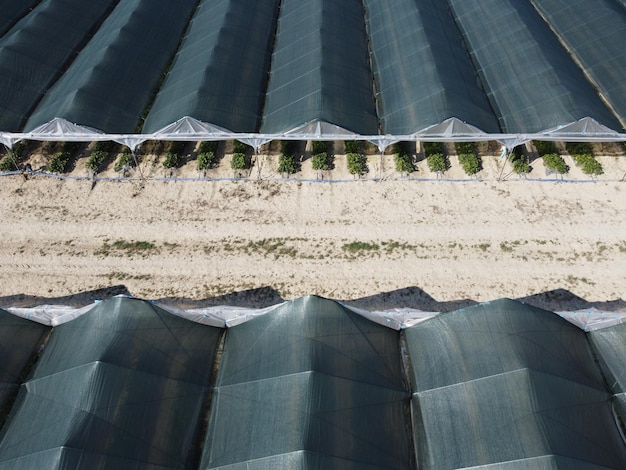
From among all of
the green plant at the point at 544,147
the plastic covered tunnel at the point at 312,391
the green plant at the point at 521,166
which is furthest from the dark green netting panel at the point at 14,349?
the green plant at the point at 544,147

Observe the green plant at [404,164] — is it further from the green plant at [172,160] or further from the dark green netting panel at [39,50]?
the dark green netting panel at [39,50]

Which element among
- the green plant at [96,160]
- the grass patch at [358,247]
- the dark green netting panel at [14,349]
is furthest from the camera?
the green plant at [96,160]

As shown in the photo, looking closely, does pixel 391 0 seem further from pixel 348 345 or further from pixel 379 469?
pixel 379 469

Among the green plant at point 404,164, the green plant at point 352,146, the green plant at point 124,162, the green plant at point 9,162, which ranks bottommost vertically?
the green plant at point 404,164

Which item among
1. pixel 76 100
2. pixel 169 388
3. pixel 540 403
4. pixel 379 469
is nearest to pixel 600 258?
pixel 540 403

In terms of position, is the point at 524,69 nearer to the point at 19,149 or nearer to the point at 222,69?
the point at 222,69

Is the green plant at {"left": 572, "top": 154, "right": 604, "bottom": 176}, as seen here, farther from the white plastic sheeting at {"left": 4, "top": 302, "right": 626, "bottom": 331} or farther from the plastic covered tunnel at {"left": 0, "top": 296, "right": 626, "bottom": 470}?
the plastic covered tunnel at {"left": 0, "top": 296, "right": 626, "bottom": 470}

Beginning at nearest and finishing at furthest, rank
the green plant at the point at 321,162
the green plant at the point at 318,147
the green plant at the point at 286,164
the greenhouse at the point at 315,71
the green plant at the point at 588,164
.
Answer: the greenhouse at the point at 315,71, the green plant at the point at 588,164, the green plant at the point at 286,164, the green plant at the point at 321,162, the green plant at the point at 318,147
